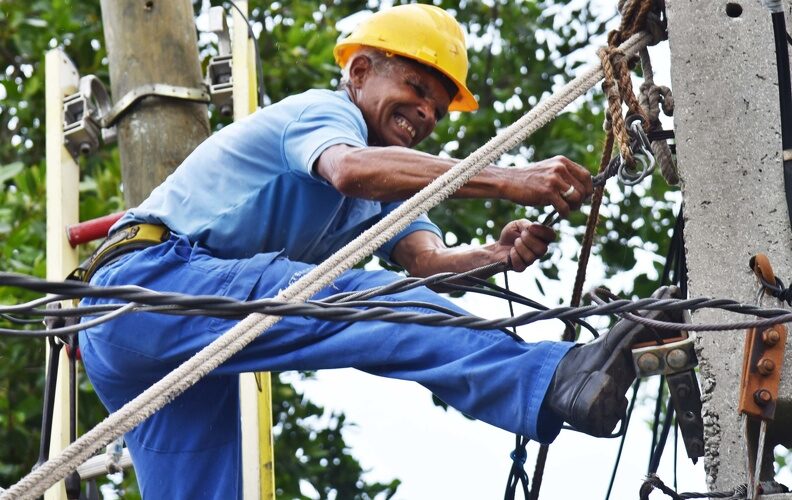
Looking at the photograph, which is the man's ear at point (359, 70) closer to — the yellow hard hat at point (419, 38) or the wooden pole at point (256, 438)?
the yellow hard hat at point (419, 38)

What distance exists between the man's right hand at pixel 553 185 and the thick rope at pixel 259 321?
0.14 meters

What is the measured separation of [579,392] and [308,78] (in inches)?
179

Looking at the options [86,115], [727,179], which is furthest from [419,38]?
[86,115]

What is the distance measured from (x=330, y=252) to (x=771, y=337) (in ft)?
4.68

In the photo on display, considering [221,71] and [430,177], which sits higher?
[221,71]

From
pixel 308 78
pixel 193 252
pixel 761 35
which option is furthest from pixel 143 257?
pixel 308 78

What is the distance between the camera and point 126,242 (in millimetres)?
3820

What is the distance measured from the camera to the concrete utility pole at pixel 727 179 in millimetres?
3215

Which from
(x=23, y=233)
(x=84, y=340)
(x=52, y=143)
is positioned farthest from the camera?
(x=23, y=233)

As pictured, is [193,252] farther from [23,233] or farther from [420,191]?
[23,233]

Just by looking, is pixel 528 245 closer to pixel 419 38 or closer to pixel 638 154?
pixel 638 154

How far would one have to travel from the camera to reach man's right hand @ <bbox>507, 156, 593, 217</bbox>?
3.44 m

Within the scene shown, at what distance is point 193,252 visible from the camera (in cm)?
374

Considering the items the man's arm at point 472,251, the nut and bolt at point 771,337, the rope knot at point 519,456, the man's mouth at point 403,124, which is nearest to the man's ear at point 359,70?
the man's mouth at point 403,124
